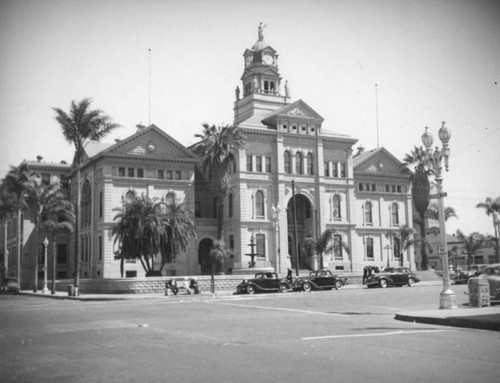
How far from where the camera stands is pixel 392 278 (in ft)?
142

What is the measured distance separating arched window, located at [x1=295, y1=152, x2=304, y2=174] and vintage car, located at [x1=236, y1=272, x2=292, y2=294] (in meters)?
29.1

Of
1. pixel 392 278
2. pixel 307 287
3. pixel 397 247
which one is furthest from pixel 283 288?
pixel 397 247

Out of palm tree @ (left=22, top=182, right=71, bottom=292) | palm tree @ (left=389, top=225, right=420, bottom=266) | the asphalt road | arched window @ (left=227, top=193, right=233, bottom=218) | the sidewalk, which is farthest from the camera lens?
palm tree @ (left=389, top=225, right=420, bottom=266)

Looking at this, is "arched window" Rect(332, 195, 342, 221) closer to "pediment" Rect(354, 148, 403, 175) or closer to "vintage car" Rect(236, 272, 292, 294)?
Result: "pediment" Rect(354, 148, 403, 175)

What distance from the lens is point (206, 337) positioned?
44.8 ft

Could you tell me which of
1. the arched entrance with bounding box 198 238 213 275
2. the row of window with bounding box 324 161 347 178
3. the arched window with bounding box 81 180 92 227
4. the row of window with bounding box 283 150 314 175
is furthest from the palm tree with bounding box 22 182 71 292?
the row of window with bounding box 324 161 347 178

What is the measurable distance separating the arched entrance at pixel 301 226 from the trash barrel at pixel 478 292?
45.6 metres

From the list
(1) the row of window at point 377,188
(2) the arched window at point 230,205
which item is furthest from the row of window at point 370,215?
(2) the arched window at point 230,205

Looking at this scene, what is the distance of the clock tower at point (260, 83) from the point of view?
243 feet

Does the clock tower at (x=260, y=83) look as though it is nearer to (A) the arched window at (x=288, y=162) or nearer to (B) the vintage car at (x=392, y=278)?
(A) the arched window at (x=288, y=162)

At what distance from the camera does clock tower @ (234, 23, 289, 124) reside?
2911 inches

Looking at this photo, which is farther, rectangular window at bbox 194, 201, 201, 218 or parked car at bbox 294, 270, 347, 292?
rectangular window at bbox 194, 201, 201, 218

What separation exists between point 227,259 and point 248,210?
19.0 ft

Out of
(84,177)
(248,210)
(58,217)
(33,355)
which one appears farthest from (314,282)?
(58,217)
